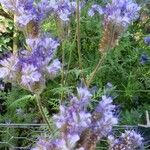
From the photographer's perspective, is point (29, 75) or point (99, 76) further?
point (99, 76)

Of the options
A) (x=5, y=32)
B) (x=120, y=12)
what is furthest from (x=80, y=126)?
(x=5, y=32)

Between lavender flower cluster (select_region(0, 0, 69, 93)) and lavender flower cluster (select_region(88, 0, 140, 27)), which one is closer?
lavender flower cluster (select_region(0, 0, 69, 93))

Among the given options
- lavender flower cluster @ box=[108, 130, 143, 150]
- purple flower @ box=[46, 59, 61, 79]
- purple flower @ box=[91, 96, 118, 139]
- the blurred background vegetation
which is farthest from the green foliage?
purple flower @ box=[91, 96, 118, 139]

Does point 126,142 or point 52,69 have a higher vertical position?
point 52,69

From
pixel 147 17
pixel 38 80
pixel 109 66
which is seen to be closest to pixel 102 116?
pixel 38 80

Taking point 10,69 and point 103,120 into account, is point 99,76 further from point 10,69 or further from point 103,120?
point 103,120

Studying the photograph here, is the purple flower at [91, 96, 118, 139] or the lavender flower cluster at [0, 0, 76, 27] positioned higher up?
the lavender flower cluster at [0, 0, 76, 27]

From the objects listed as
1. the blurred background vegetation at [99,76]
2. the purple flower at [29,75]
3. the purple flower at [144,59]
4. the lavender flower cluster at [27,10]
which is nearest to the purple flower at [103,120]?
the purple flower at [29,75]

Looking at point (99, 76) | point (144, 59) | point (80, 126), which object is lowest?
point (80, 126)

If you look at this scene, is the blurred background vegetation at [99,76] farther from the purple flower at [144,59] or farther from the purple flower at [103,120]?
the purple flower at [103,120]

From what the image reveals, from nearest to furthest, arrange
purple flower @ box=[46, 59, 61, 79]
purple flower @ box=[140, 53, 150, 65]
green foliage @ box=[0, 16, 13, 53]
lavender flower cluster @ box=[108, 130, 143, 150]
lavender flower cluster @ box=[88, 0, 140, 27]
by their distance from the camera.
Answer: lavender flower cluster @ box=[108, 130, 143, 150] < purple flower @ box=[46, 59, 61, 79] < lavender flower cluster @ box=[88, 0, 140, 27] < purple flower @ box=[140, 53, 150, 65] < green foliage @ box=[0, 16, 13, 53]

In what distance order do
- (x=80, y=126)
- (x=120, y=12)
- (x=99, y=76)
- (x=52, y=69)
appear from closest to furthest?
(x=80, y=126) → (x=52, y=69) → (x=120, y=12) → (x=99, y=76)

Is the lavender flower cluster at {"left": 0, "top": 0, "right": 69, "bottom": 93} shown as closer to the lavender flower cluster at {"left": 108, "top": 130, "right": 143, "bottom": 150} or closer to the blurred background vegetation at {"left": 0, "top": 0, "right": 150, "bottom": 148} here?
the lavender flower cluster at {"left": 108, "top": 130, "right": 143, "bottom": 150}
